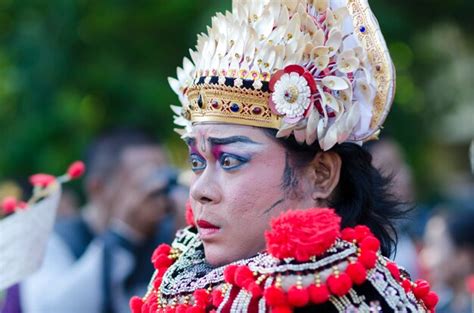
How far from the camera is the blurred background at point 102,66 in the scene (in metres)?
10.8

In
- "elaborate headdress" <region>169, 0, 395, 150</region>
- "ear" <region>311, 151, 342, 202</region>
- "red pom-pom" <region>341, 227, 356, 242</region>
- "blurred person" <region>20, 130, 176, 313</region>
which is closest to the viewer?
"red pom-pom" <region>341, 227, 356, 242</region>

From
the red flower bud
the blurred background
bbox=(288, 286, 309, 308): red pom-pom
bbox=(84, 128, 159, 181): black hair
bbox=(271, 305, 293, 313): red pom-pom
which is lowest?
bbox=(271, 305, 293, 313): red pom-pom

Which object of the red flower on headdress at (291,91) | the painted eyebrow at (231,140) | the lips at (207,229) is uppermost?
the red flower on headdress at (291,91)

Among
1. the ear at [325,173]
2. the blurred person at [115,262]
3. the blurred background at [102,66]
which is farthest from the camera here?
the blurred background at [102,66]

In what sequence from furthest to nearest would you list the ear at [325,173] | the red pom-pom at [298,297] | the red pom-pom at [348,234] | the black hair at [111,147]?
the black hair at [111,147], the ear at [325,173], the red pom-pom at [348,234], the red pom-pom at [298,297]

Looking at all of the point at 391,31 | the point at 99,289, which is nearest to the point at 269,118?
the point at 99,289

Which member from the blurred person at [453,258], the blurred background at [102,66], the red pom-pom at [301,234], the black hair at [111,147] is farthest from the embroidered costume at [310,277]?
the blurred background at [102,66]

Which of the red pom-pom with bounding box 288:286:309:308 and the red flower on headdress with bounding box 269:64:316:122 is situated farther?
the red flower on headdress with bounding box 269:64:316:122

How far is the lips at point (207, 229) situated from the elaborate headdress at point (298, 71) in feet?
1.09

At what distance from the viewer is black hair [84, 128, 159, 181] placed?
773cm

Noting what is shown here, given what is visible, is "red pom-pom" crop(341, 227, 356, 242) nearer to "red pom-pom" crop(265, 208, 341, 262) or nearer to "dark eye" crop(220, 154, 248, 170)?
"red pom-pom" crop(265, 208, 341, 262)

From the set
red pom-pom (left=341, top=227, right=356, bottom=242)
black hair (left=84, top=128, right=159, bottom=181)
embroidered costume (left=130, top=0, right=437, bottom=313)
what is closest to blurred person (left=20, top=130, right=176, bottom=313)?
black hair (left=84, top=128, right=159, bottom=181)

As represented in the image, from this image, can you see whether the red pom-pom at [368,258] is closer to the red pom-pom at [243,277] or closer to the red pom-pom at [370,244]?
the red pom-pom at [370,244]

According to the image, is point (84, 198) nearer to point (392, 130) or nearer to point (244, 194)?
point (392, 130)
